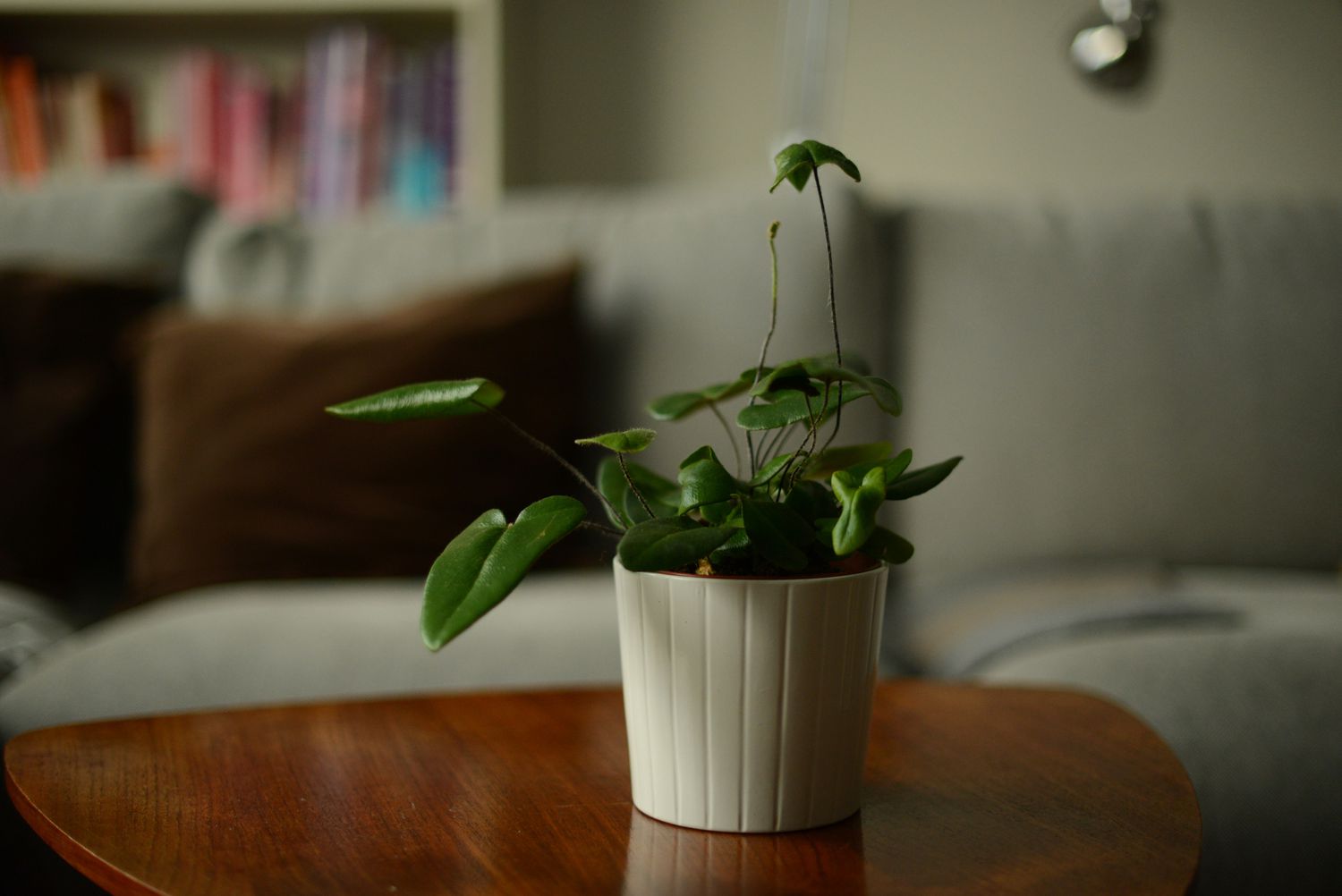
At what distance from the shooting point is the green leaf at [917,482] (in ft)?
1.89

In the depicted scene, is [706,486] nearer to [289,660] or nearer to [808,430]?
[808,430]

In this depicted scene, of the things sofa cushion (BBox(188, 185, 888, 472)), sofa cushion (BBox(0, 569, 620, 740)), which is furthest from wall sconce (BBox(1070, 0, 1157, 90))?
sofa cushion (BBox(0, 569, 620, 740))

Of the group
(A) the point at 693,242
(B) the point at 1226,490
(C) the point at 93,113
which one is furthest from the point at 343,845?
(C) the point at 93,113

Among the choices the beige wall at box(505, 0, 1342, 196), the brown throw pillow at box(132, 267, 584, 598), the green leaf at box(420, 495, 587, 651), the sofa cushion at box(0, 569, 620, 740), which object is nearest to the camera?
the green leaf at box(420, 495, 587, 651)

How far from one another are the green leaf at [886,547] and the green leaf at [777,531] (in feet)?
0.18

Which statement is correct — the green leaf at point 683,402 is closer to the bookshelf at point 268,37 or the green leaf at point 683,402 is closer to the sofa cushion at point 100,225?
the sofa cushion at point 100,225

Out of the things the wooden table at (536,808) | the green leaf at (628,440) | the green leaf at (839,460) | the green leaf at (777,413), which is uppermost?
the green leaf at (777,413)

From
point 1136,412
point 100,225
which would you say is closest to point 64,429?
point 100,225

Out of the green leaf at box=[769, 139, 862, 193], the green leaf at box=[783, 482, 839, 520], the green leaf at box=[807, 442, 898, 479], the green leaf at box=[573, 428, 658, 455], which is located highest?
the green leaf at box=[769, 139, 862, 193]

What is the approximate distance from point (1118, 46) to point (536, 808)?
1302 millimetres

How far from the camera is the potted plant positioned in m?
0.54

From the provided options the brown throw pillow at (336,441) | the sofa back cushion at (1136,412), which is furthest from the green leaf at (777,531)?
the sofa back cushion at (1136,412)

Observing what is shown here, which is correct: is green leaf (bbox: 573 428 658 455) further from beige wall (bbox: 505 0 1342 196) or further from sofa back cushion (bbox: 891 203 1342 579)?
beige wall (bbox: 505 0 1342 196)

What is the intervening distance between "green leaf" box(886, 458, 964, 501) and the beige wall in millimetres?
1730
